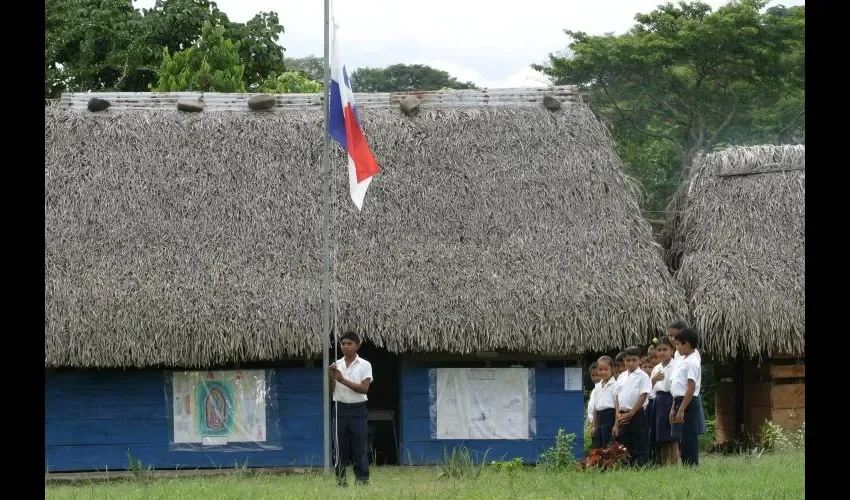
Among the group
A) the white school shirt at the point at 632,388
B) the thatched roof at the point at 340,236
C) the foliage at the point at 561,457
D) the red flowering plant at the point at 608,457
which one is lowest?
the foliage at the point at 561,457

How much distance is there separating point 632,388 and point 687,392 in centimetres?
84

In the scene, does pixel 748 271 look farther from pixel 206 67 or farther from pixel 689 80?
pixel 689 80

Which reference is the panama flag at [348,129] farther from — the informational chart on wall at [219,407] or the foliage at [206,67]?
the foliage at [206,67]

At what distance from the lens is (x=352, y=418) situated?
414 inches

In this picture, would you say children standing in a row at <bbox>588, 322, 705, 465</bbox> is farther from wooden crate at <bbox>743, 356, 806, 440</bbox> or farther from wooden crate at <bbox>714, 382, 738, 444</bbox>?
wooden crate at <bbox>714, 382, 738, 444</bbox>

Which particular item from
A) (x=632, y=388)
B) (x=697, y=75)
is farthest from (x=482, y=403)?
(x=697, y=75)

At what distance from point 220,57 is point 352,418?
45.3ft

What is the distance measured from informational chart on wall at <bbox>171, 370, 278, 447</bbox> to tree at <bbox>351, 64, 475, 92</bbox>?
27424 mm

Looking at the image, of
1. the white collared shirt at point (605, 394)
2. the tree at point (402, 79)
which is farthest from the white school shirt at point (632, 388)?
the tree at point (402, 79)

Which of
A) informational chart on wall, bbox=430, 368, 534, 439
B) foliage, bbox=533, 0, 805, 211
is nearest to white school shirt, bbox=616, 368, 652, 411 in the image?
informational chart on wall, bbox=430, 368, 534, 439

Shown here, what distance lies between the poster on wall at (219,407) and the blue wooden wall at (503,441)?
1594 millimetres

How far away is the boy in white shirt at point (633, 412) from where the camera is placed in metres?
11.5
